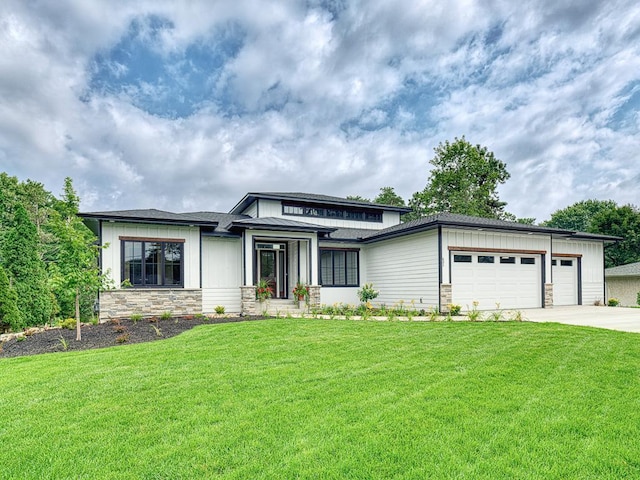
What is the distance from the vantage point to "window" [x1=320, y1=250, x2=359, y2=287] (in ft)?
52.1

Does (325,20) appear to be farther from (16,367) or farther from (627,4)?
(16,367)

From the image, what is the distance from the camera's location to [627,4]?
35.7ft

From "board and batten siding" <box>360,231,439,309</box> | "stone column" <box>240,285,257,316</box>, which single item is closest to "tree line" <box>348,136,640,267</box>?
"board and batten siding" <box>360,231,439,309</box>

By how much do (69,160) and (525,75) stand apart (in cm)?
2145

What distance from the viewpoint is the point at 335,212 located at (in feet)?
60.1

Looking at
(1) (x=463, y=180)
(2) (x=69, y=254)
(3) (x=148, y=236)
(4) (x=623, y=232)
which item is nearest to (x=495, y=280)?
(3) (x=148, y=236)

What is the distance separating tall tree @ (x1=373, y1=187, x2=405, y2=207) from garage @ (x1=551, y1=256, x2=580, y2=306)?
19764 mm

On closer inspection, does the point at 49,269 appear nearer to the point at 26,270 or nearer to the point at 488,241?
the point at 26,270

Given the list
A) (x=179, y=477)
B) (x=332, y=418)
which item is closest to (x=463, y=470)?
(x=332, y=418)

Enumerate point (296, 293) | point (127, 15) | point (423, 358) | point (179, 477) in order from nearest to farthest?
point (179, 477)
point (423, 358)
point (127, 15)
point (296, 293)

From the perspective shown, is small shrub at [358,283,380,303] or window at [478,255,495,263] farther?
small shrub at [358,283,380,303]

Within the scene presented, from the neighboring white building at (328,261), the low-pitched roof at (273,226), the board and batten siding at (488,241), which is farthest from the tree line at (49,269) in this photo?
the board and batten siding at (488,241)

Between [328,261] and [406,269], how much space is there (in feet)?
11.2

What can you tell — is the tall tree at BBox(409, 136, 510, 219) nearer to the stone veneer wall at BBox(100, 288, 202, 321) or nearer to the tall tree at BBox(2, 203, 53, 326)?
the stone veneer wall at BBox(100, 288, 202, 321)
